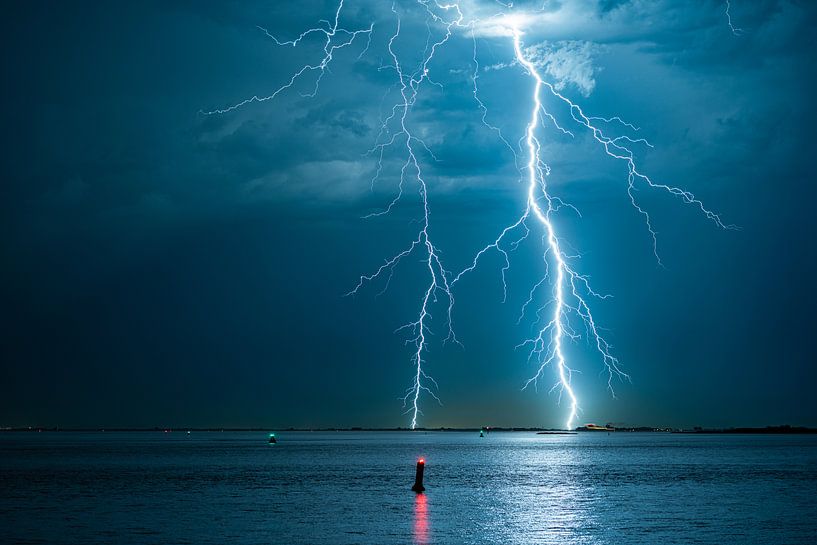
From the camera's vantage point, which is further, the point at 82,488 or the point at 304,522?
the point at 82,488

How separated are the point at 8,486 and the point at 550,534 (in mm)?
31887

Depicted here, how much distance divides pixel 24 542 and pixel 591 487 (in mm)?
29496

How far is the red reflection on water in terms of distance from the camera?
28.3 meters

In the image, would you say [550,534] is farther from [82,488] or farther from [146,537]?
[82,488]

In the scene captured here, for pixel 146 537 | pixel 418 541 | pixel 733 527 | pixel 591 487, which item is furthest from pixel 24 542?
pixel 591 487

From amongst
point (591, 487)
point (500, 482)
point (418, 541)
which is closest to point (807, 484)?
point (591, 487)

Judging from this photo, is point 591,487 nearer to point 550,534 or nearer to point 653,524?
point 653,524

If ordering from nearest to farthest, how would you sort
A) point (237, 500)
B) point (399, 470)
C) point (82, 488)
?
point (237, 500) < point (82, 488) < point (399, 470)

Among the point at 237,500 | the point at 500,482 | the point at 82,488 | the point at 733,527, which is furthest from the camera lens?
the point at 500,482

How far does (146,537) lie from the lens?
28578mm

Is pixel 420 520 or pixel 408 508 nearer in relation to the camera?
pixel 420 520

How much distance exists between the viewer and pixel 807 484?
5156 centimetres

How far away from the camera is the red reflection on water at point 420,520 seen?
28.3 metres

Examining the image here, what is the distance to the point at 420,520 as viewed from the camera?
33000 mm
